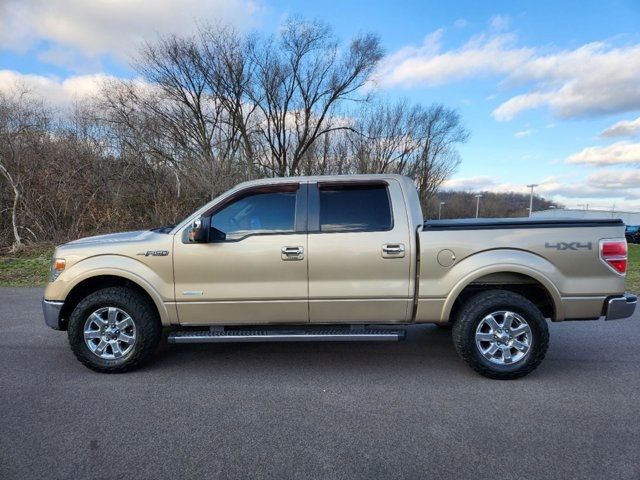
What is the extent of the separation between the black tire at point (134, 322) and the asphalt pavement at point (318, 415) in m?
0.15

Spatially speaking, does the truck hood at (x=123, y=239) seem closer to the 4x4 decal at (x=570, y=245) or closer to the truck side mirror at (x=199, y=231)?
the truck side mirror at (x=199, y=231)

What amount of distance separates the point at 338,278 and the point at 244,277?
0.93m

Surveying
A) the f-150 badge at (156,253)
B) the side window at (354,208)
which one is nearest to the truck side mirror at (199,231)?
the f-150 badge at (156,253)

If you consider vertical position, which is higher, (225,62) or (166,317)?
(225,62)

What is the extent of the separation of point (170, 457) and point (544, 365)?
12.3 ft

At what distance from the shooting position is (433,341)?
523 centimetres

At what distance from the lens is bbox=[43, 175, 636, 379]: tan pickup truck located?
159 inches

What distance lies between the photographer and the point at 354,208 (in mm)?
4320

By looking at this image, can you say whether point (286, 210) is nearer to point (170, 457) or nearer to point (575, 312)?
point (170, 457)

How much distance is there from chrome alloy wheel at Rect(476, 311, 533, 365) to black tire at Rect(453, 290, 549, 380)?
37mm

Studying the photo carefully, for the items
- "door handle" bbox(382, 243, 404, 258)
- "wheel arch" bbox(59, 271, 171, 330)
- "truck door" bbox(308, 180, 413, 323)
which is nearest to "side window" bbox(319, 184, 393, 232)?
"truck door" bbox(308, 180, 413, 323)

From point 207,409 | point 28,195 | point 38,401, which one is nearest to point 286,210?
point 207,409

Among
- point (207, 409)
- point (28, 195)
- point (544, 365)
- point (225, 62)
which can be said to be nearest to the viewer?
point (207, 409)

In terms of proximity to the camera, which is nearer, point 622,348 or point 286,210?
point 286,210
